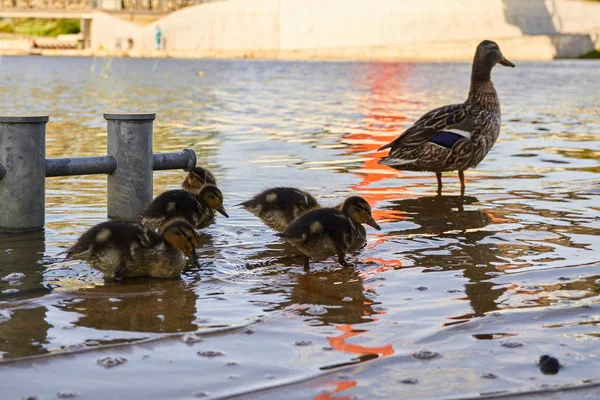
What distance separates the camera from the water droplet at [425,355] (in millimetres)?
4371

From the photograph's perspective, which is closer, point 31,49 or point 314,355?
point 314,355

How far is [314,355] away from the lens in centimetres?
439

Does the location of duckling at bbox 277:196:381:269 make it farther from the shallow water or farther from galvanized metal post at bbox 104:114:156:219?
galvanized metal post at bbox 104:114:156:219

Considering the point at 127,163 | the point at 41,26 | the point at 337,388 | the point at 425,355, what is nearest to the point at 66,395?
the point at 337,388

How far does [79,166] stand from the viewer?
765 cm

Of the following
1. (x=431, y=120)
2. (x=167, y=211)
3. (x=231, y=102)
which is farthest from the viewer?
(x=231, y=102)

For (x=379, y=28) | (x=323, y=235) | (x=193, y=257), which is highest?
(x=379, y=28)

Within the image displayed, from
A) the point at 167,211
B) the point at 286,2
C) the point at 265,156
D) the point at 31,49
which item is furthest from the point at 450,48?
the point at 167,211

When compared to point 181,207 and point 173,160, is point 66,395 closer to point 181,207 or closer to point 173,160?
point 181,207

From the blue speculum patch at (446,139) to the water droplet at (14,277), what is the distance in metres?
4.35

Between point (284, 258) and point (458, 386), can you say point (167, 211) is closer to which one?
point (284, 258)

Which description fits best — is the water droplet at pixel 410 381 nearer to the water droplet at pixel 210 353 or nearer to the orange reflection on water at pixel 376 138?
the water droplet at pixel 210 353

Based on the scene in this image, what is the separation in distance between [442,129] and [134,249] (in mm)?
4143

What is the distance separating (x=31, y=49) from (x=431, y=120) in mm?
96214
